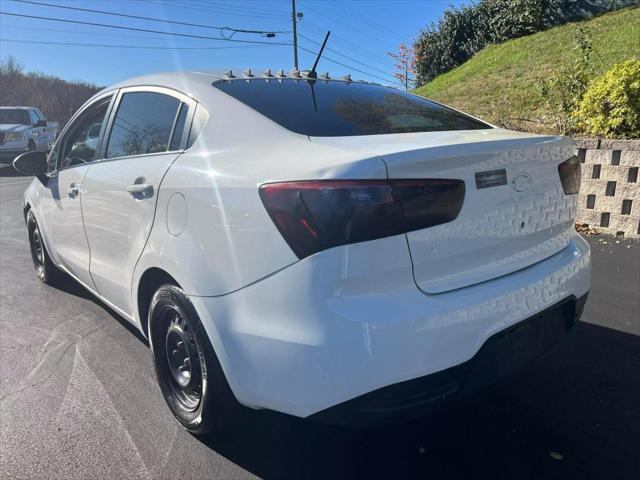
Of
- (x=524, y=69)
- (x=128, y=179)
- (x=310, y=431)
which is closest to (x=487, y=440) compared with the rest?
(x=310, y=431)

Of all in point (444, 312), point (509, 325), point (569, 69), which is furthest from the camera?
point (569, 69)

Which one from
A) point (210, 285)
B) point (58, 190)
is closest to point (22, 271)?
point (58, 190)

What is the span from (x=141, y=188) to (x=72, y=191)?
123 cm

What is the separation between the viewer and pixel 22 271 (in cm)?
524

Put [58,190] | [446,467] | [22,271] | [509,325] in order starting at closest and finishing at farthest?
[509,325] → [446,467] → [58,190] → [22,271]

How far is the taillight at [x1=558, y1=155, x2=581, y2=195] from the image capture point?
2.32 metres

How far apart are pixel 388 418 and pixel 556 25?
57.0 ft

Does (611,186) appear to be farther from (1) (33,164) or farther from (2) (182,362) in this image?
(1) (33,164)

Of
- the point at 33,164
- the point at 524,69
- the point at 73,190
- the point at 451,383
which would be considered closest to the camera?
the point at 451,383

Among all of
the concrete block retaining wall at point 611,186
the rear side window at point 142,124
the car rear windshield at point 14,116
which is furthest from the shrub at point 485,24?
the rear side window at point 142,124

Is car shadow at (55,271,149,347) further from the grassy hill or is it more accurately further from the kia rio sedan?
the grassy hill

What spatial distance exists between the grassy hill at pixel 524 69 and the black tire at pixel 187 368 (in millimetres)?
7170

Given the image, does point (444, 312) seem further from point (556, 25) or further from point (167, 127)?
point (556, 25)

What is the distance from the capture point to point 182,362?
2.52 metres
